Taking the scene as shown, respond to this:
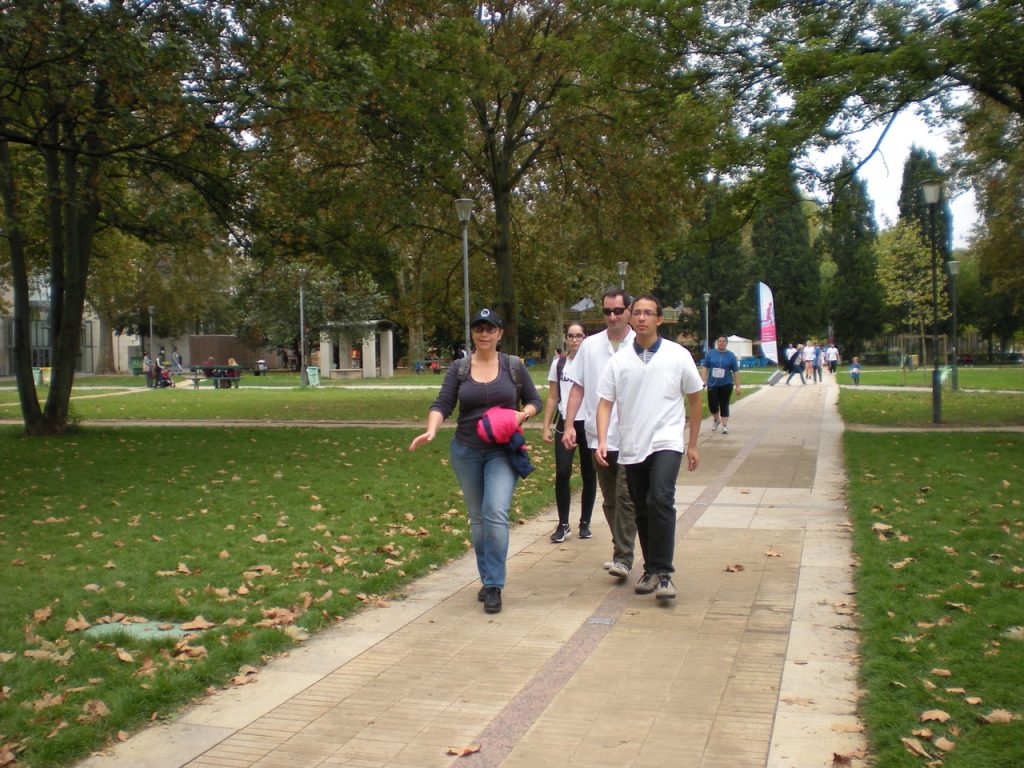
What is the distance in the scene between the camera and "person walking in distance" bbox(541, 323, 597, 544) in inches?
314

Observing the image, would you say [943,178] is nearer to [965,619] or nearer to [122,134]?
[122,134]

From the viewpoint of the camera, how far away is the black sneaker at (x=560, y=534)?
27.6ft

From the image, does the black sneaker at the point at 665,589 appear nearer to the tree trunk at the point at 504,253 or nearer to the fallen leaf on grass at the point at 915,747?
the fallen leaf on grass at the point at 915,747

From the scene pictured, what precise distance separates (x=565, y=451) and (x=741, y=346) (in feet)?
211

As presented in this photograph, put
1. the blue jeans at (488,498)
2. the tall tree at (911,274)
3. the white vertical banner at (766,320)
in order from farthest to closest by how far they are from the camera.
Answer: the tall tree at (911,274) → the white vertical banner at (766,320) → the blue jeans at (488,498)

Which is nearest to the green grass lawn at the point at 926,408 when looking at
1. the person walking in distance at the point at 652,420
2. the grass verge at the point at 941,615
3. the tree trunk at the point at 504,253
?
the tree trunk at the point at 504,253

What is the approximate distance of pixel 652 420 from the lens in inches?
247

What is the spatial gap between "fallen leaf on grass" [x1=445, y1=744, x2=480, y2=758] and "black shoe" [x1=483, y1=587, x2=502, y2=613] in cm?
206

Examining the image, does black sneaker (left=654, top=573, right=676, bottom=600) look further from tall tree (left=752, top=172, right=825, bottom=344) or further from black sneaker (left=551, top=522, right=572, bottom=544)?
tall tree (left=752, top=172, right=825, bottom=344)

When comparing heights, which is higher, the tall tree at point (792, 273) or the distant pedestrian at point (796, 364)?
the tall tree at point (792, 273)

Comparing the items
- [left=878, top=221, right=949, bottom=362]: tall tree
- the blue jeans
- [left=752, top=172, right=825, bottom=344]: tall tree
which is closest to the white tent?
[left=752, top=172, right=825, bottom=344]: tall tree

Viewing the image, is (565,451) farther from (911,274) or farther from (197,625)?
(911,274)

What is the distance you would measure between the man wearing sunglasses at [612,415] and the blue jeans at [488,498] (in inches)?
27.9

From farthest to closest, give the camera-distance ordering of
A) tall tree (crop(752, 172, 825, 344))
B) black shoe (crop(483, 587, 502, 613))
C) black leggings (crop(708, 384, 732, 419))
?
tall tree (crop(752, 172, 825, 344)) < black leggings (crop(708, 384, 732, 419)) < black shoe (crop(483, 587, 502, 613))
